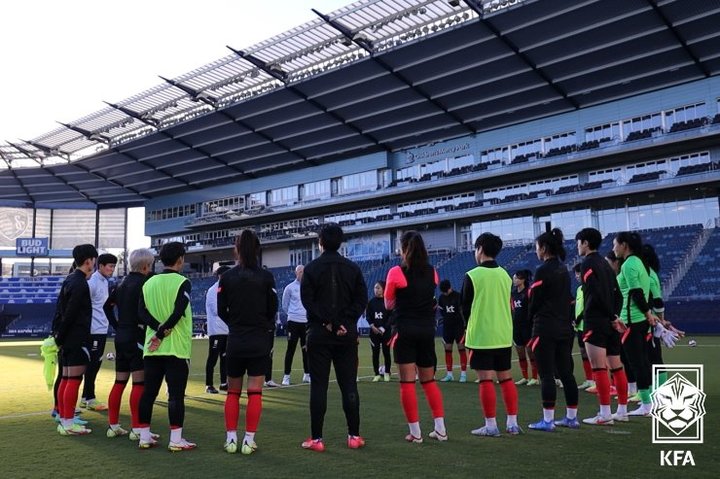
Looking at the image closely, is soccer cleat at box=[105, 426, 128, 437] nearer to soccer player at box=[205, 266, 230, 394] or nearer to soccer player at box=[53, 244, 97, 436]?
soccer player at box=[53, 244, 97, 436]

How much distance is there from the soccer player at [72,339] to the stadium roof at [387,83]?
29.5 m

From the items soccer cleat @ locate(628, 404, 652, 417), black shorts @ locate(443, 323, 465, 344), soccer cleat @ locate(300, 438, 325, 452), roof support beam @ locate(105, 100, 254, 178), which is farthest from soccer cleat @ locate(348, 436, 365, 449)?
roof support beam @ locate(105, 100, 254, 178)

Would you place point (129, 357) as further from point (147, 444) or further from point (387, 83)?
point (387, 83)

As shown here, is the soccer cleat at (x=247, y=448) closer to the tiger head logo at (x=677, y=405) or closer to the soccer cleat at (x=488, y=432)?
the soccer cleat at (x=488, y=432)

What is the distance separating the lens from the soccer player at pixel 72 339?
6285 mm

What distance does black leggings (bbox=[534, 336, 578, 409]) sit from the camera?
614 centimetres

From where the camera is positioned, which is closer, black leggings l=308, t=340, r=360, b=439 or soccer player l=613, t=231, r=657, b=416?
black leggings l=308, t=340, r=360, b=439

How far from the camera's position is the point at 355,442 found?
542 centimetres

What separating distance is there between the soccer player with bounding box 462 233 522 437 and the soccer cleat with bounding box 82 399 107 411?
17.0ft

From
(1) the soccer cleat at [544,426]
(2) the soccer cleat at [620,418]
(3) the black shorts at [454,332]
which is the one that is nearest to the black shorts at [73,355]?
(1) the soccer cleat at [544,426]

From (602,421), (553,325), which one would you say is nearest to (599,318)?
(553,325)

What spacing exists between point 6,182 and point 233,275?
219 ft

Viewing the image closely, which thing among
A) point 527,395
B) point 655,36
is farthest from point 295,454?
point 655,36

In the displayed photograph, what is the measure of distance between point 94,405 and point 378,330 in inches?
196
